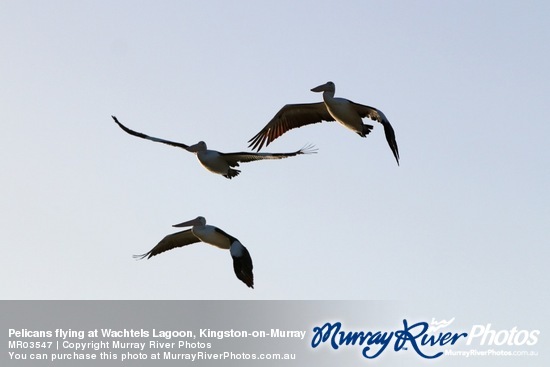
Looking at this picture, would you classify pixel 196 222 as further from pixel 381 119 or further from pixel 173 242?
A: pixel 381 119

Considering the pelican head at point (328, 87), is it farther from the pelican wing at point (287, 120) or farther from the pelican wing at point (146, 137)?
the pelican wing at point (146, 137)

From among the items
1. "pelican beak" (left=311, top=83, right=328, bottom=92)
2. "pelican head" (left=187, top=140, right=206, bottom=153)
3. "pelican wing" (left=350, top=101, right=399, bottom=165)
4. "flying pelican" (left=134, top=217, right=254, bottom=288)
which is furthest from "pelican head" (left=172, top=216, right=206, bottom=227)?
"pelican wing" (left=350, top=101, right=399, bottom=165)

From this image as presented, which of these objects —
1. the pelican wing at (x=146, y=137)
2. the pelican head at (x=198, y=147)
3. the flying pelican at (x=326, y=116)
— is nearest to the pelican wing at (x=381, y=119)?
the flying pelican at (x=326, y=116)

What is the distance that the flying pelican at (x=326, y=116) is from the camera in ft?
77.3

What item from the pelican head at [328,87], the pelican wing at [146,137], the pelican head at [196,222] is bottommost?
the pelican head at [196,222]

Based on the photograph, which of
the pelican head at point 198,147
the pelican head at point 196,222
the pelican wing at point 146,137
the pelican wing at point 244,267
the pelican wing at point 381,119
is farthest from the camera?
the pelican wing at point 146,137

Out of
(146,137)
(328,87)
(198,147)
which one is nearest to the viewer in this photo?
(198,147)

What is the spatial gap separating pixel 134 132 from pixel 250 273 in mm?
4063

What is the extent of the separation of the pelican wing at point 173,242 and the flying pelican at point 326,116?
206 cm

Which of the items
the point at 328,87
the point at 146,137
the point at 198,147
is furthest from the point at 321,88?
the point at 146,137

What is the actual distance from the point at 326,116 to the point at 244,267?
4776 millimetres

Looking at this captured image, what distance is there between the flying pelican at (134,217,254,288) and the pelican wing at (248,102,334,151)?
2172 millimetres

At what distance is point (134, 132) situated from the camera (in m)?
24.1

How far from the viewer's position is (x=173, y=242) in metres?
25.2
